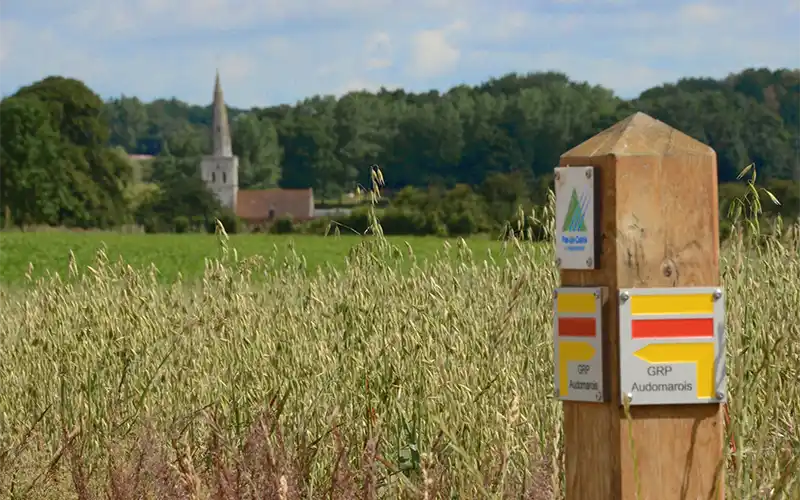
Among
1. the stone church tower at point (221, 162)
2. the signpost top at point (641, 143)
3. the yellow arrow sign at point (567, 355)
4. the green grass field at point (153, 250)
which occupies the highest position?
the stone church tower at point (221, 162)

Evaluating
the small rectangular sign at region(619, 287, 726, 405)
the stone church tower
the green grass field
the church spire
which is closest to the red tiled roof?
the stone church tower

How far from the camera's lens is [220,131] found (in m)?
127

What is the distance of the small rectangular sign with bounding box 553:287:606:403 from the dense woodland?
18.0 metres

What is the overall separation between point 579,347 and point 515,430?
1290 millimetres

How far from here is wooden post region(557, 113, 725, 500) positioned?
2.25 metres

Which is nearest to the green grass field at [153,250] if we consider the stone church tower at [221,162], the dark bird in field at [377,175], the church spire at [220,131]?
the dark bird in field at [377,175]

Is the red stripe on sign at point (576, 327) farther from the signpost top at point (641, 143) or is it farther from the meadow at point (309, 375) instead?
the meadow at point (309, 375)

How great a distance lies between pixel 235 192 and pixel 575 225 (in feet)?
389

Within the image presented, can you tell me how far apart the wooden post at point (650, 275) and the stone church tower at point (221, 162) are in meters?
111


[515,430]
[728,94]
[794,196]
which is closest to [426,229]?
[794,196]

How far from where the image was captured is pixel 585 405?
2316mm

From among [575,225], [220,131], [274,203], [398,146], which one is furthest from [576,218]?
[220,131]

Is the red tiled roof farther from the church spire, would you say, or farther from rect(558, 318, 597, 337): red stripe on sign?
rect(558, 318, 597, 337): red stripe on sign

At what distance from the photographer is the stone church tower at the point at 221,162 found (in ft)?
386
